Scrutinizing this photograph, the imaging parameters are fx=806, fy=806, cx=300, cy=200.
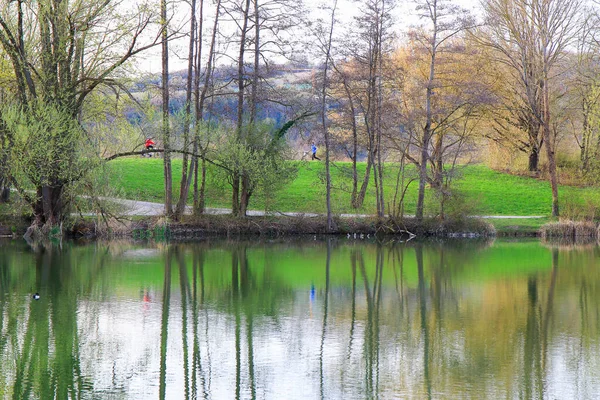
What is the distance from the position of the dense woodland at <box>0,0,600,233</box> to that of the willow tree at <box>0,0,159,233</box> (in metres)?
0.05

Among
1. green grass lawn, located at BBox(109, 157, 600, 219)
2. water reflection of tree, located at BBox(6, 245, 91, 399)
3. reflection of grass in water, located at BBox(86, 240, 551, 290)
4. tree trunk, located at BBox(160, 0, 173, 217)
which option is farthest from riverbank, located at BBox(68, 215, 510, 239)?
water reflection of tree, located at BBox(6, 245, 91, 399)

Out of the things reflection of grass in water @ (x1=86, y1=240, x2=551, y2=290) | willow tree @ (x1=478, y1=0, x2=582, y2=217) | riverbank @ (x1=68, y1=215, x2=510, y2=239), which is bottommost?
reflection of grass in water @ (x1=86, y1=240, x2=551, y2=290)

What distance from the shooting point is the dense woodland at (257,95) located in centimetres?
2777

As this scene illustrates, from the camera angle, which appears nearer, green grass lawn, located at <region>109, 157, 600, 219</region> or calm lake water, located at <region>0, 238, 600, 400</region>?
calm lake water, located at <region>0, 238, 600, 400</region>

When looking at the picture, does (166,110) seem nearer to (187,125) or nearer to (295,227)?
(187,125)

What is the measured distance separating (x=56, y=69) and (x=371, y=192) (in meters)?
17.0

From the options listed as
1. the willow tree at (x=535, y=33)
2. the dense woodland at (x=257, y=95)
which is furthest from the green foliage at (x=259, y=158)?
the willow tree at (x=535, y=33)

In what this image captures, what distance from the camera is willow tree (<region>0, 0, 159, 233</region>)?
27.0m

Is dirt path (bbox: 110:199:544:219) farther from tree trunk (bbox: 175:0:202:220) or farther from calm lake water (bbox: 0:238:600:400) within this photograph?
calm lake water (bbox: 0:238:600:400)

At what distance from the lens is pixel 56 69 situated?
28.3 meters

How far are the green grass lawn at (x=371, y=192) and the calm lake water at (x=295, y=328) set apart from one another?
28.2 ft

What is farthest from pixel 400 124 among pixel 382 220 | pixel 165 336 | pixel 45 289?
pixel 165 336

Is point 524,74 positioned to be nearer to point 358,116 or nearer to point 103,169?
point 358,116

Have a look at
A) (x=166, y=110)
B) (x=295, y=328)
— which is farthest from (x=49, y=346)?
(x=166, y=110)
